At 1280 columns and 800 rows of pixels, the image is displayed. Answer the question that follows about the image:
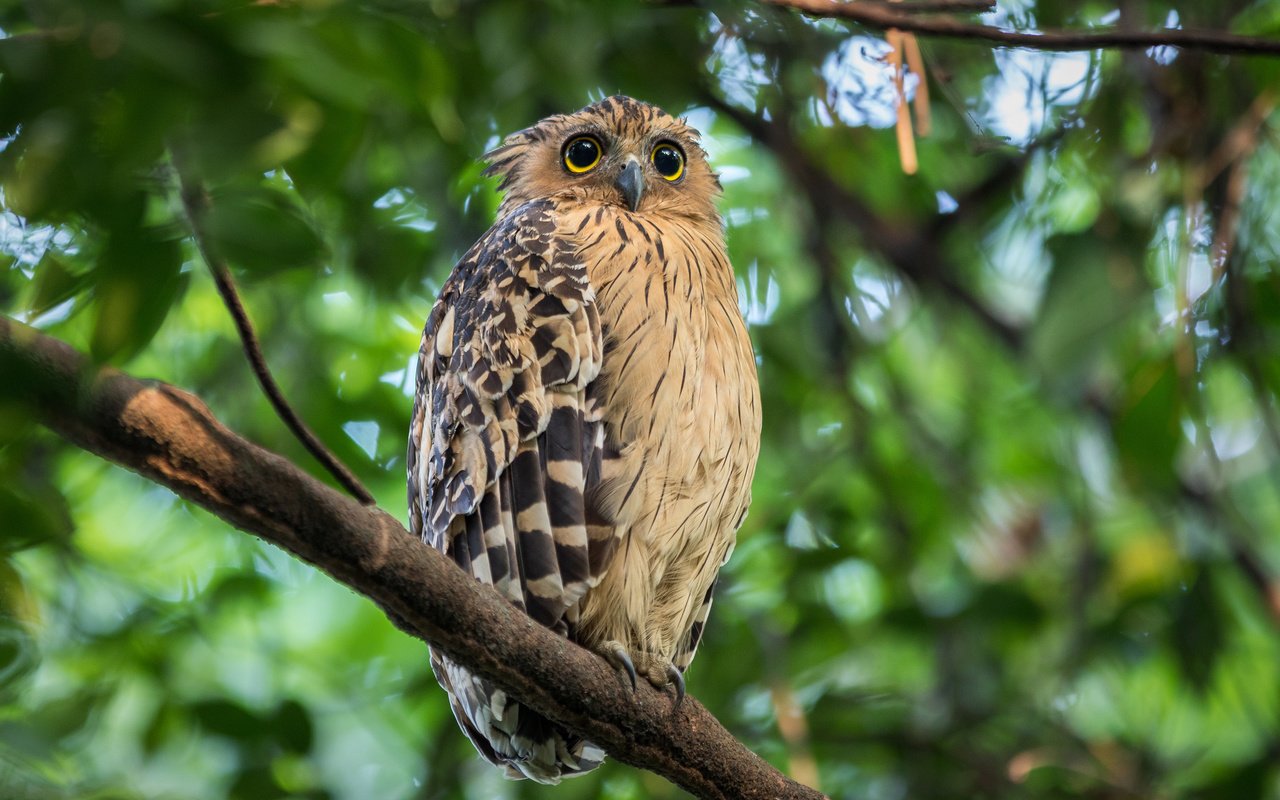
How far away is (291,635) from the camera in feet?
18.5

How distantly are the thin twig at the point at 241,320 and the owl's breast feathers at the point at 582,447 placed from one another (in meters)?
0.58

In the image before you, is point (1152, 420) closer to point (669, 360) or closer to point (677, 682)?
point (669, 360)

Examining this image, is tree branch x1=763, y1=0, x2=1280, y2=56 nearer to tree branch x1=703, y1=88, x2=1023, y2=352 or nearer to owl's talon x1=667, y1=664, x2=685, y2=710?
owl's talon x1=667, y1=664, x2=685, y2=710

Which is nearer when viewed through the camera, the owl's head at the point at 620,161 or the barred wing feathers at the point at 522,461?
the barred wing feathers at the point at 522,461

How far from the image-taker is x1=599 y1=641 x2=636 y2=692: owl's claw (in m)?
2.31

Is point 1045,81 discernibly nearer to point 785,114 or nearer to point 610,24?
point 785,114

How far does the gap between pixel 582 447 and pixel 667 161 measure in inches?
49.4

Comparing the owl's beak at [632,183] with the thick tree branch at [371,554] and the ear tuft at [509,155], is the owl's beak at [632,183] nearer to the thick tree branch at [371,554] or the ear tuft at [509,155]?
the ear tuft at [509,155]

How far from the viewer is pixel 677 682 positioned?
7.82 ft

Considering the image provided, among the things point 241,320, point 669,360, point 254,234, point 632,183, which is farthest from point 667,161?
point 254,234

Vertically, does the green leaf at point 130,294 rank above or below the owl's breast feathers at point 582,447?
above

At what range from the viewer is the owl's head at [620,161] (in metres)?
3.46

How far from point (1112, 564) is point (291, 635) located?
365cm

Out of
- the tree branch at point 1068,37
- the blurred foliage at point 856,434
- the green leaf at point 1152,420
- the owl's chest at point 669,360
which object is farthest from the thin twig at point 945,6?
the green leaf at point 1152,420
